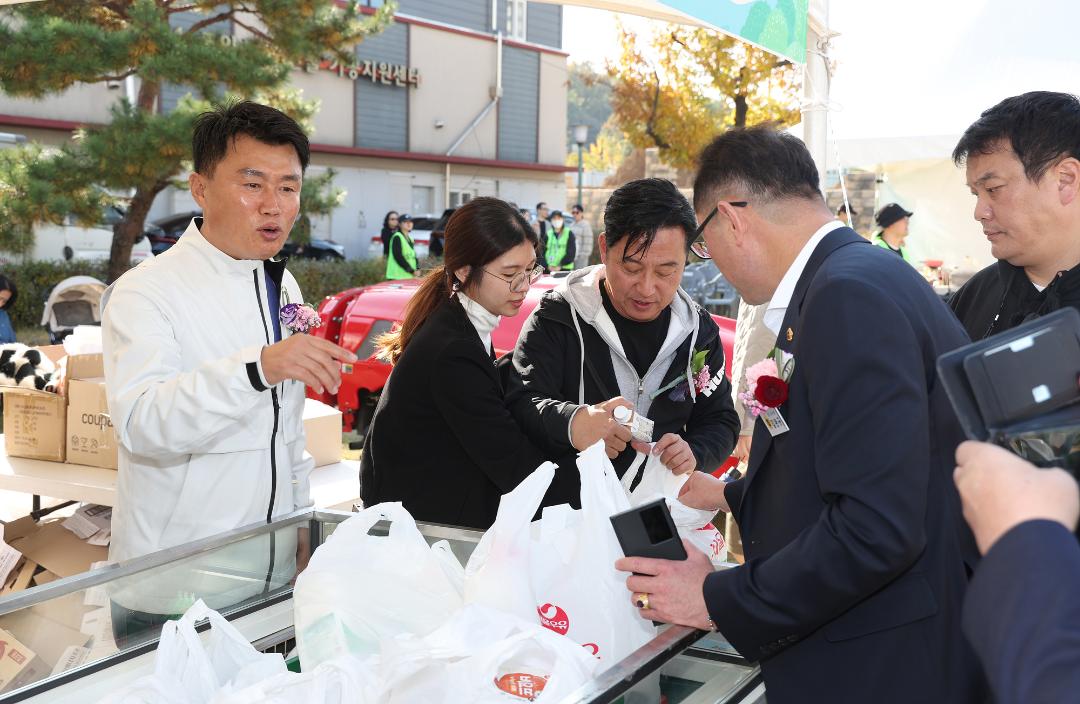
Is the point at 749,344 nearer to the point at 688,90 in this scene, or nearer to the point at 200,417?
the point at 200,417

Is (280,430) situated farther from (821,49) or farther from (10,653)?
(821,49)

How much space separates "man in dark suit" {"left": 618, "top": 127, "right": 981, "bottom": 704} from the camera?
1.31 metres

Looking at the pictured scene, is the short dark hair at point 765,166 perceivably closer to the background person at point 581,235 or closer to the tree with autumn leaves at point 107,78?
the tree with autumn leaves at point 107,78

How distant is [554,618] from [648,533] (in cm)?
22

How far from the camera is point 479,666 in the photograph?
1361 mm

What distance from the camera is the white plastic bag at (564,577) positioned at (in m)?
1.60

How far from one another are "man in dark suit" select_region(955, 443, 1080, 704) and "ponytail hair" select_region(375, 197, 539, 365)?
69.3 inches

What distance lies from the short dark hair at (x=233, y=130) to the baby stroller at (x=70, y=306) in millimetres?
6363

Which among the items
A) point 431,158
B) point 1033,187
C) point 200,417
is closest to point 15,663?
point 200,417

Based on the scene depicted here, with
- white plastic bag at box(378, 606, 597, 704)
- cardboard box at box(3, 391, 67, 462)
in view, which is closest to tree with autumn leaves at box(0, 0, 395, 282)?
cardboard box at box(3, 391, 67, 462)

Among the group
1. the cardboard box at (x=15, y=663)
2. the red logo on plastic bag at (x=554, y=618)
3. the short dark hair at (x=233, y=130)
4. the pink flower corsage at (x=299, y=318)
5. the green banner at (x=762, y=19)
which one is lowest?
the cardboard box at (x=15, y=663)

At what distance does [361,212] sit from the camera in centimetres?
2466

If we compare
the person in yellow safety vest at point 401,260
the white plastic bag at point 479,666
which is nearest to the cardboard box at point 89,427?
the white plastic bag at point 479,666

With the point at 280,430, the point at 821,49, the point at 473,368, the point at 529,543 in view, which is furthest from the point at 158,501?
the point at 821,49
